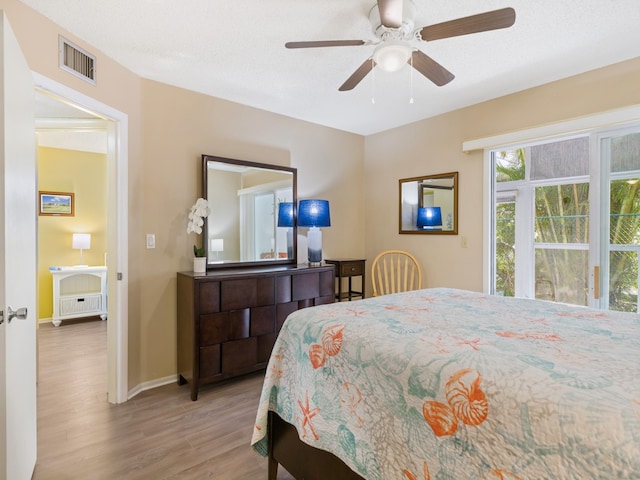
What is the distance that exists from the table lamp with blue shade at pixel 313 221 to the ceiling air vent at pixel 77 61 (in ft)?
6.58

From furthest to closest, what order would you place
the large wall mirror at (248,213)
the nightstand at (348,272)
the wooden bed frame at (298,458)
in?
the nightstand at (348,272) < the large wall mirror at (248,213) < the wooden bed frame at (298,458)

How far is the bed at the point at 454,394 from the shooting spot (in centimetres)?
75

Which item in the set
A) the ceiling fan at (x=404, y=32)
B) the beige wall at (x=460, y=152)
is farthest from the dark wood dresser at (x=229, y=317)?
the ceiling fan at (x=404, y=32)

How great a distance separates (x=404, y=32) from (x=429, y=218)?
7.14 feet

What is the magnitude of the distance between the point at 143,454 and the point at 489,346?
79.0 inches

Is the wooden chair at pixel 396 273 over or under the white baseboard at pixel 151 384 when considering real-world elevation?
over

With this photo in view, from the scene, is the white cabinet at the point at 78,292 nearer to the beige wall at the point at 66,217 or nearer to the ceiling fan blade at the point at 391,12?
the beige wall at the point at 66,217

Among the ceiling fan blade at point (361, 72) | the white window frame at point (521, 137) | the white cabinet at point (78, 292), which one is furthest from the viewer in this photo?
the white cabinet at point (78, 292)

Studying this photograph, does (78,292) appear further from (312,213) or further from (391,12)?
(391,12)

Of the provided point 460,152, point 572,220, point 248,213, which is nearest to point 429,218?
point 460,152

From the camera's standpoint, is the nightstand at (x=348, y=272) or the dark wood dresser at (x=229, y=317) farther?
the nightstand at (x=348, y=272)

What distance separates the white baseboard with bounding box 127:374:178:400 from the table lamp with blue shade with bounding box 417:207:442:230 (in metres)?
2.88

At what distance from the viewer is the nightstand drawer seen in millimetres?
3861

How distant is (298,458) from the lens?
1.45m
